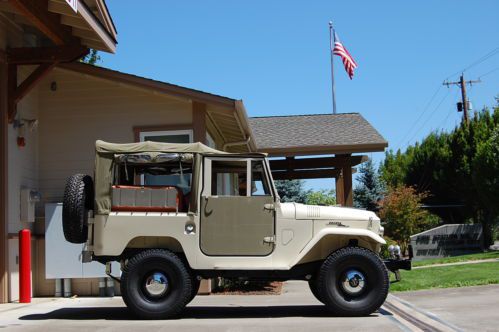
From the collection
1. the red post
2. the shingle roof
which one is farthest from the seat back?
the shingle roof

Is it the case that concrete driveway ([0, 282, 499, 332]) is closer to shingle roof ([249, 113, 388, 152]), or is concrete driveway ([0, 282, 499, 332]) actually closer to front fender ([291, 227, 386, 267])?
front fender ([291, 227, 386, 267])

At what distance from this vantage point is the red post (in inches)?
446

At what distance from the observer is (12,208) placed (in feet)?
38.9

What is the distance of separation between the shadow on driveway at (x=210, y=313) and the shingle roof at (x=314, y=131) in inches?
331

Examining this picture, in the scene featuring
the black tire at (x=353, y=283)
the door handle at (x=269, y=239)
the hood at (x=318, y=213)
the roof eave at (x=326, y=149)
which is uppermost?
the roof eave at (x=326, y=149)

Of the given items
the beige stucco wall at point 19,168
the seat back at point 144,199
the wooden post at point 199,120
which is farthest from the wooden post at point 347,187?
the seat back at point 144,199

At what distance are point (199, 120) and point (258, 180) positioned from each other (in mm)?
4128

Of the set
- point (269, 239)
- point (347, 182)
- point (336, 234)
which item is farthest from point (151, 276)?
point (347, 182)

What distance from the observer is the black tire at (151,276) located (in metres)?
8.57

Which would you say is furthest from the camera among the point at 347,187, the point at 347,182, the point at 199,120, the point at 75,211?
the point at 347,182

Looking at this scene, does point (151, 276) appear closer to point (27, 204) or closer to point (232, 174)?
point (232, 174)

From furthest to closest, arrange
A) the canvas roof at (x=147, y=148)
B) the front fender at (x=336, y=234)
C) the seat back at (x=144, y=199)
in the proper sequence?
1. the canvas roof at (x=147, y=148)
2. the seat back at (x=144, y=199)
3. the front fender at (x=336, y=234)

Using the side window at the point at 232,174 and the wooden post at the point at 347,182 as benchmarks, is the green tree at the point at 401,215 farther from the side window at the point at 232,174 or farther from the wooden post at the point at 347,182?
the side window at the point at 232,174

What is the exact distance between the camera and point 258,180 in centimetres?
904
